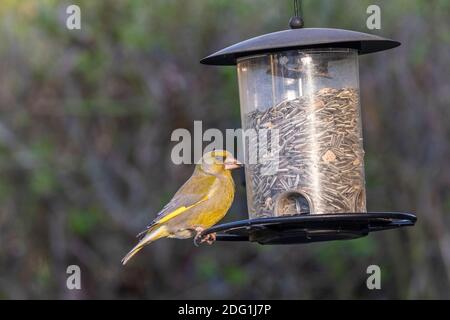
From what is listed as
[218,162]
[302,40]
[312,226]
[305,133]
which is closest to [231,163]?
[218,162]

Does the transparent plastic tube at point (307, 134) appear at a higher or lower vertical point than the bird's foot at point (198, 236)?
higher

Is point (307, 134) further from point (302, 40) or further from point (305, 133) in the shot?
point (302, 40)

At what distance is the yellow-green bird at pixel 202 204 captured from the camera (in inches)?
293

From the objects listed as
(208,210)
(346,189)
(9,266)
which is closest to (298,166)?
(346,189)

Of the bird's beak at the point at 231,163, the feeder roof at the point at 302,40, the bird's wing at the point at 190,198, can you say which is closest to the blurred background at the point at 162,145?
the bird's wing at the point at 190,198

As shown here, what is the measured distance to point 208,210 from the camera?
744 centimetres

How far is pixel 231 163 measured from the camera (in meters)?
7.43

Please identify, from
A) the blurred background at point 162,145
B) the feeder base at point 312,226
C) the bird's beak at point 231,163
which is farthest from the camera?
the blurred background at point 162,145

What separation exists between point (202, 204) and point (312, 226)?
1.36 m

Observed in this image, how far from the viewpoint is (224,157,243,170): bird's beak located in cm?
738

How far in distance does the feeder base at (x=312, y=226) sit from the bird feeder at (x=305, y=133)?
16mm

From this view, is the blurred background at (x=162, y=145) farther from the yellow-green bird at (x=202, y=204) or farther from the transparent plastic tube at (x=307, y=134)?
the transparent plastic tube at (x=307, y=134)
